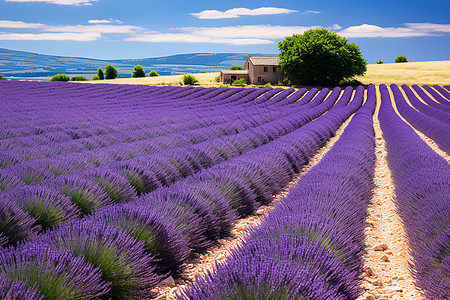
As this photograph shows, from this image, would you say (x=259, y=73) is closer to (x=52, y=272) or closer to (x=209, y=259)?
(x=209, y=259)

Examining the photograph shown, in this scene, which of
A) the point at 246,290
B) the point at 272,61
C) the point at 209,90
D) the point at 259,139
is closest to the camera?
the point at 246,290

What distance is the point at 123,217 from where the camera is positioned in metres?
3.16

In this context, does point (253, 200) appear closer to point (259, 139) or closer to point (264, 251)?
point (264, 251)

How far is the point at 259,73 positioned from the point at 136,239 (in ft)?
142

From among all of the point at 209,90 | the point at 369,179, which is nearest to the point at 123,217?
the point at 369,179

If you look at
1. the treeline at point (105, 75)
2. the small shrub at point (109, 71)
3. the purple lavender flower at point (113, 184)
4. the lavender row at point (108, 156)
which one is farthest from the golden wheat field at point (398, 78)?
the purple lavender flower at point (113, 184)

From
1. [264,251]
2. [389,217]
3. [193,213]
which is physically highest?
[264,251]

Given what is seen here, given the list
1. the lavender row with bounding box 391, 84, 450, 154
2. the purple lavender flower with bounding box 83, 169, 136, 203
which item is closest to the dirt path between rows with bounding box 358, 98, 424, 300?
the purple lavender flower with bounding box 83, 169, 136, 203

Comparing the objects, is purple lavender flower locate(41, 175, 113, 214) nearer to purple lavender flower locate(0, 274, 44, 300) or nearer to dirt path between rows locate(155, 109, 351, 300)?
dirt path between rows locate(155, 109, 351, 300)

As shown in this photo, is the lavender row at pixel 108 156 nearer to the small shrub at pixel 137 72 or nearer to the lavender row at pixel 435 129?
the lavender row at pixel 435 129

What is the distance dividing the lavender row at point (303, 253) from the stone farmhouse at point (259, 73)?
4070 cm

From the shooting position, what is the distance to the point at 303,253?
2.50 metres

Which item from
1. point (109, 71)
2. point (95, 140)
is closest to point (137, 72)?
point (109, 71)

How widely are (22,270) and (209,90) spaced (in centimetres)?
3078
